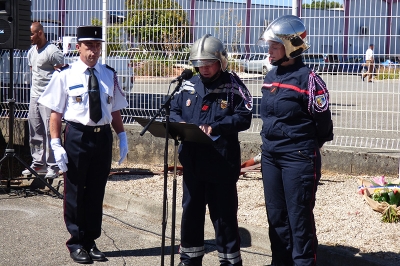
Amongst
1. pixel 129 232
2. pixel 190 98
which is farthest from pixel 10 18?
pixel 190 98

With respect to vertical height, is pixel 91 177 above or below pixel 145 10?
below

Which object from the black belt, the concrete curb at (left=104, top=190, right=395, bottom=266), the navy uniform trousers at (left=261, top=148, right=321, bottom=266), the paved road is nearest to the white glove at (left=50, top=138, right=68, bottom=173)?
the black belt

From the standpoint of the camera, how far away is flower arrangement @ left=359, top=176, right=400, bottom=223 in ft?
22.8

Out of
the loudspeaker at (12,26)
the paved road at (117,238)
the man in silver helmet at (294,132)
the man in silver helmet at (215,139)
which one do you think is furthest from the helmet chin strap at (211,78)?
the loudspeaker at (12,26)

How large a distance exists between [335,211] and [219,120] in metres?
2.41

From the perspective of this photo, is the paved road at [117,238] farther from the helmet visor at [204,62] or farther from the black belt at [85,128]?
the helmet visor at [204,62]

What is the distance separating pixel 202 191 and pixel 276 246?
743mm

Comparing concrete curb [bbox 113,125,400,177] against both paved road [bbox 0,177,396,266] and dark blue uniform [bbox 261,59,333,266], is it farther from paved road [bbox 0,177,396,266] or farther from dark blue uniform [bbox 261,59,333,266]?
dark blue uniform [bbox 261,59,333,266]

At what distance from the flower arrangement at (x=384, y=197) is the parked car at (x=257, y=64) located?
2.16 metres

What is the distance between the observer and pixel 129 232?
7477mm

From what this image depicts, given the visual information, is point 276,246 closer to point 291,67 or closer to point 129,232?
point 291,67

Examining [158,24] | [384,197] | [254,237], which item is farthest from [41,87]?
[384,197]

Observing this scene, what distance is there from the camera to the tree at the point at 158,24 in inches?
400

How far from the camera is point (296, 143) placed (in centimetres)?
534
